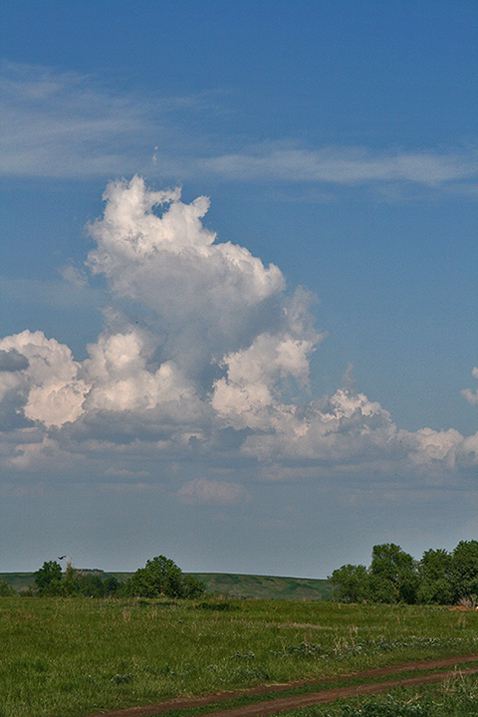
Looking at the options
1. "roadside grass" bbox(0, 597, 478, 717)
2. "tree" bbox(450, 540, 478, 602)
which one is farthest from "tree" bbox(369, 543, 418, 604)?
"roadside grass" bbox(0, 597, 478, 717)

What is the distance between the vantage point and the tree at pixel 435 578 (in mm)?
82250

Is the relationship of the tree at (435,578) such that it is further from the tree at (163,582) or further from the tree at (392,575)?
the tree at (163,582)

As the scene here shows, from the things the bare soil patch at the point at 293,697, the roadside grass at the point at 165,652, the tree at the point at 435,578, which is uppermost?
the tree at the point at 435,578

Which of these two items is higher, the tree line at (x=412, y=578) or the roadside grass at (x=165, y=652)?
the tree line at (x=412, y=578)

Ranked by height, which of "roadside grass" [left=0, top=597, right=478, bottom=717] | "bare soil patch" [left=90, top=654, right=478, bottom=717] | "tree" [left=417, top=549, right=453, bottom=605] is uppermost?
"tree" [left=417, top=549, right=453, bottom=605]

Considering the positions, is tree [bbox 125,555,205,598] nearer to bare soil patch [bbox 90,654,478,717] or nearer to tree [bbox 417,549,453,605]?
tree [bbox 417,549,453,605]

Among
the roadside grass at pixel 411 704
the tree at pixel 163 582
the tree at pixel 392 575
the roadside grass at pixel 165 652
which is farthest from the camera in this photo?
the tree at pixel 163 582

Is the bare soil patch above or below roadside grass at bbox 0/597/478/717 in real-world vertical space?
below

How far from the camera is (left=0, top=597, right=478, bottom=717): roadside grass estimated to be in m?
22.8

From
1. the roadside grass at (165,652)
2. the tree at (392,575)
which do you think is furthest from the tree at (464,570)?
the roadside grass at (165,652)

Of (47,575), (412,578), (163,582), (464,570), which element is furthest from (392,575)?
(47,575)

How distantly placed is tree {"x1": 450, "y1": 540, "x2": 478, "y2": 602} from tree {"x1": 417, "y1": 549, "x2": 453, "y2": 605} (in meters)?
0.72

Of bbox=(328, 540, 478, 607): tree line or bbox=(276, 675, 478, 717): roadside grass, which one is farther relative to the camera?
bbox=(328, 540, 478, 607): tree line

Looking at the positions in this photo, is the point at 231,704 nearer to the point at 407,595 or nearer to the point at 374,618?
the point at 374,618
